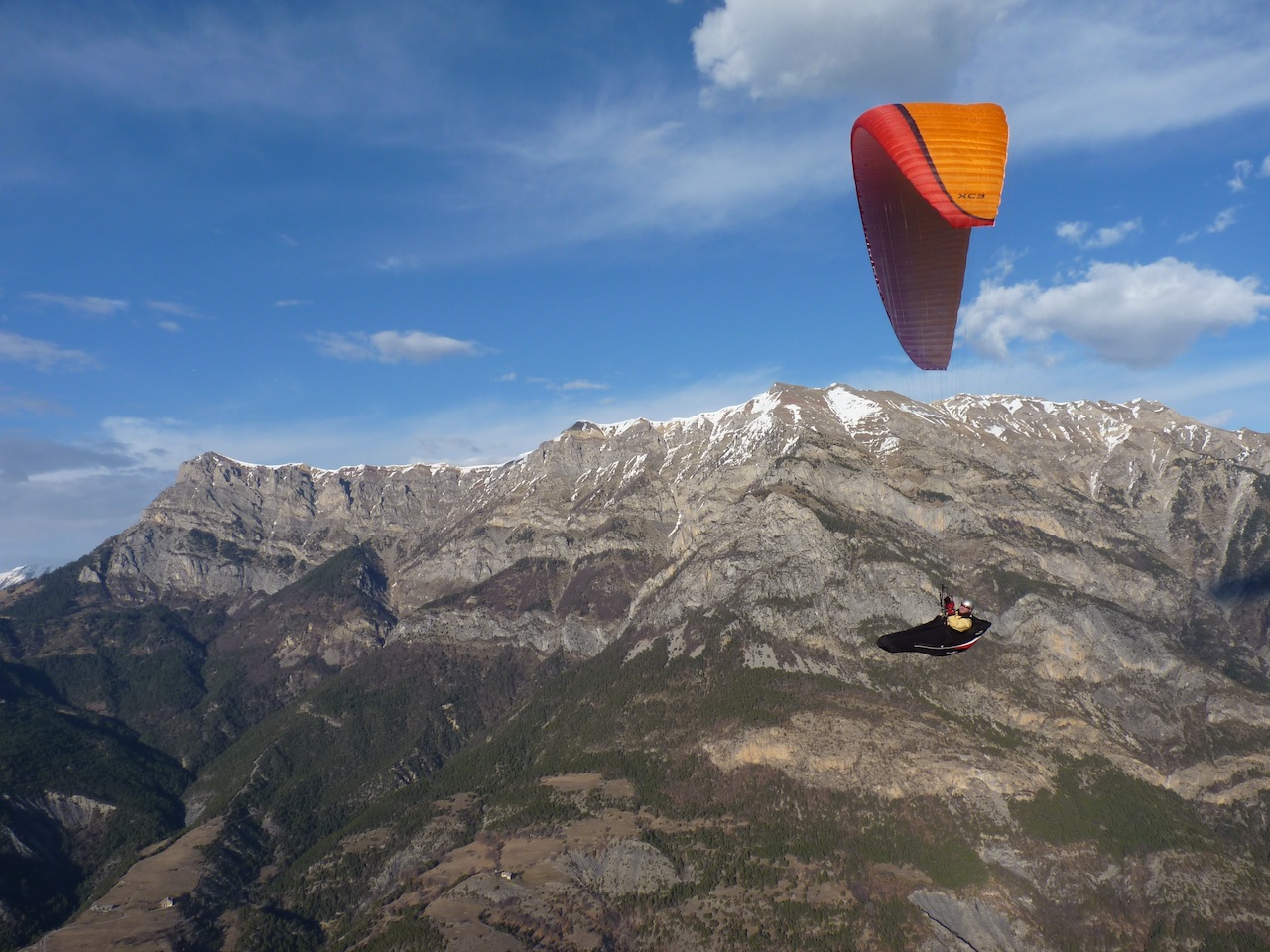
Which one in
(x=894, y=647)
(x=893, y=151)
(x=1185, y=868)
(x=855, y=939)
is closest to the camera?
(x=893, y=151)

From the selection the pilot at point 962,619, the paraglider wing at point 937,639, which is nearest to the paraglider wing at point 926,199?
the pilot at point 962,619

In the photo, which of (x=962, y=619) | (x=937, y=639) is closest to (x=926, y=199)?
(x=962, y=619)

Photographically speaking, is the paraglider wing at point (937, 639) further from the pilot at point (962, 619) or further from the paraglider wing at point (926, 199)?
the paraglider wing at point (926, 199)

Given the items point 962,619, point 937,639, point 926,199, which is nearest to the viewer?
point 926,199

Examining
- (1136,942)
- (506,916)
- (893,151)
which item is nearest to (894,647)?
(893,151)

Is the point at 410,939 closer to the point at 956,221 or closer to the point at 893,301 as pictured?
the point at 893,301

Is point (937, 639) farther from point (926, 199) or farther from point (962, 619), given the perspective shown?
point (926, 199)
